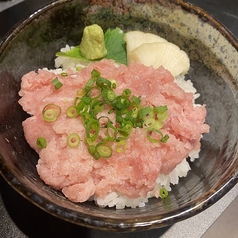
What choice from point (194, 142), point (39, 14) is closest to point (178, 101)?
point (194, 142)

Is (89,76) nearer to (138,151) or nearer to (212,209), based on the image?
(138,151)

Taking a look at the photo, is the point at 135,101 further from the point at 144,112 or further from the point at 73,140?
the point at 73,140

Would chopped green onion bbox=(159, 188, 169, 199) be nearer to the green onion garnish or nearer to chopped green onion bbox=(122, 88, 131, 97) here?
the green onion garnish

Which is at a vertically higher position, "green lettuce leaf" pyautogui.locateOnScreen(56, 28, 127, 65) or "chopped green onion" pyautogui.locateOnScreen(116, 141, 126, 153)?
"green lettuce leaf" pyautogui.locateOnScreen(56, 28, 127, 65)

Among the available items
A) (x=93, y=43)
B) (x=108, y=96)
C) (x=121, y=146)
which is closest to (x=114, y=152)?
(x=121, y=146)

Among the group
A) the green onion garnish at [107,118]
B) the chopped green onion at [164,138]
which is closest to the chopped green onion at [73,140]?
the green onion garnish at [107,118]

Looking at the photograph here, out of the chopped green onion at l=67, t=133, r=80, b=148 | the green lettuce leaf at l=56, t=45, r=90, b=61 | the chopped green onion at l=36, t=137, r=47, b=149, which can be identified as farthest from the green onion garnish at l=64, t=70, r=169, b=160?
the green lettuce leaf at l=56, t=45, r=90, b=61
